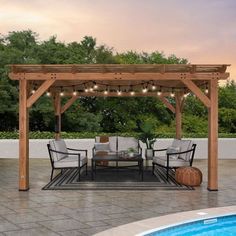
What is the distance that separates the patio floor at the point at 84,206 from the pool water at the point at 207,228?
1236 millimetres

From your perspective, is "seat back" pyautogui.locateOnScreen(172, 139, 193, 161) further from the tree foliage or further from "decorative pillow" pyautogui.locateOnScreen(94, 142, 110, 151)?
the tree foliage

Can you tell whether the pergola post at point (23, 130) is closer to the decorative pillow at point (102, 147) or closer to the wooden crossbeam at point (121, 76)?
the wooden crossbeam at point (121, 76)

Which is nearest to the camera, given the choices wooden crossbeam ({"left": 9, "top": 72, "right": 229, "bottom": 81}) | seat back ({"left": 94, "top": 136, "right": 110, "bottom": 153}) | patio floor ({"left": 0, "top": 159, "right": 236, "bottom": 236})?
patio floor ({"left": 0, "top": 159, "right": 236, "bottom": 236})

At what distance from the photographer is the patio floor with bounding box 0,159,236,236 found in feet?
19.3

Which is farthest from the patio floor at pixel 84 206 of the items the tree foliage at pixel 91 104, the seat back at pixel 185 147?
the tree foliage at pixel 91 104

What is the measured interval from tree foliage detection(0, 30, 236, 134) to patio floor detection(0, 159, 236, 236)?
966cm

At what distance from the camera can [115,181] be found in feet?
32.6

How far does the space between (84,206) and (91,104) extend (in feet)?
48.4

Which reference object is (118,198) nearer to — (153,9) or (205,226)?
(205,226)

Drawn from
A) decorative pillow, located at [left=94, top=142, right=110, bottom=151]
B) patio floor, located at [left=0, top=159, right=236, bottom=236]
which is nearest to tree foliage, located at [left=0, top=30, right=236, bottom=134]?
decorative pillow, located at [left=94, top=142, right=110, bottom=151]

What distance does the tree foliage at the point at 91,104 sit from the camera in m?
19.0

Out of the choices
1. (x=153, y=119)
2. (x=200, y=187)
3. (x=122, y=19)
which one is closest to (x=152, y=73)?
(x=200, y=187)

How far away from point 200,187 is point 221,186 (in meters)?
0.58

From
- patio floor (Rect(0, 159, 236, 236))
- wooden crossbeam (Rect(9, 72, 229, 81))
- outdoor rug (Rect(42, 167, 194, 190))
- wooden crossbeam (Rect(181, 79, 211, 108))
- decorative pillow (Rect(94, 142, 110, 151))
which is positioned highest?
wooden crossbeam (Rect(9, 72, 229, 81))
